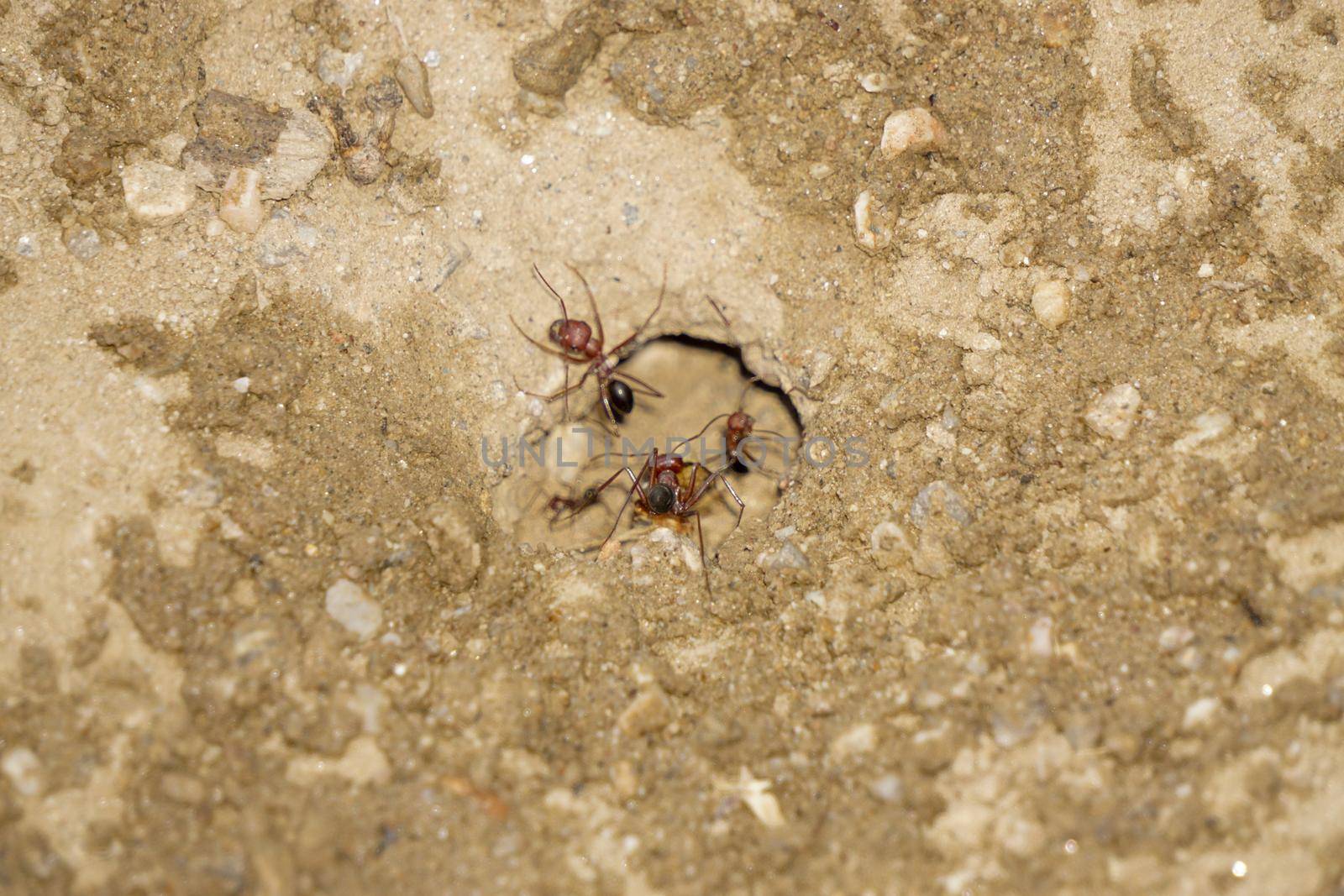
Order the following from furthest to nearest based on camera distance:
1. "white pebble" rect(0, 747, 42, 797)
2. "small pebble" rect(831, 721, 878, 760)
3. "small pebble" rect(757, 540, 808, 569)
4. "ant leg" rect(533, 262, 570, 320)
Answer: "ant leg" rect(533, 262, 570, 320) < "small pebble" rect(757, 540, 808, 569) < "small pebble" rect(831, 721, 878, 760) < "white pebble" rect(0, 747, 42, 797)

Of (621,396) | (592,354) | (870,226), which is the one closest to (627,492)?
(621,396)

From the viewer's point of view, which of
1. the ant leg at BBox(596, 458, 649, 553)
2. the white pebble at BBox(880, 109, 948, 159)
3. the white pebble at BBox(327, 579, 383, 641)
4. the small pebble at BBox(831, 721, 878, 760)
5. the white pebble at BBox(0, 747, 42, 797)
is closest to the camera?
the white pebble at BBox(0, 747, 42, 797)

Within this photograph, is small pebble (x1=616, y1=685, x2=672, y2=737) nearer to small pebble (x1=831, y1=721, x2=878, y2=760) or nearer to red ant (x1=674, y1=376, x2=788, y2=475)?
small pebble (x1=831, y1=721, x2=878, y2=760)

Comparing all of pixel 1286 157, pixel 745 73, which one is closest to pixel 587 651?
pixel 745 73

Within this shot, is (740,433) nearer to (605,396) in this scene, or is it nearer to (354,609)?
(605,396)

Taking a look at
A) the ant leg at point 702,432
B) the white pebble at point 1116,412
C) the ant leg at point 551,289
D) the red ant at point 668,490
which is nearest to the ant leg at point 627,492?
the red ant at point 668,490

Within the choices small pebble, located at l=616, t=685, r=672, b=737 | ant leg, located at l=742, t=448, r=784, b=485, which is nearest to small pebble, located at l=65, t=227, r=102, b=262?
small pebble, located at l=616, t=685, r=672, b=737

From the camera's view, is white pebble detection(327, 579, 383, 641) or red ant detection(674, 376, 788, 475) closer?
white pebble detection(327, 579, 383, 641)

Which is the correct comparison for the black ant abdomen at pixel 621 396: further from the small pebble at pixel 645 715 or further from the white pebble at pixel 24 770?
the white pebble at pixel 24 770
